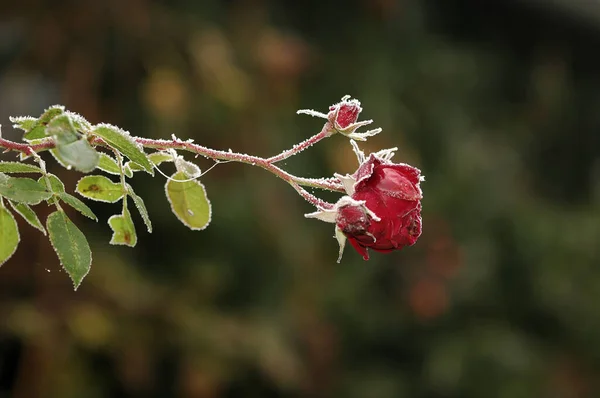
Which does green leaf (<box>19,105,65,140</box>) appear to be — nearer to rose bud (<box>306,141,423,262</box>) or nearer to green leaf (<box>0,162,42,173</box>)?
green leaf (<box>0,162,42,173</box>)

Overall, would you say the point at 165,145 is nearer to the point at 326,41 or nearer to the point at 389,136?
the point at 389,136

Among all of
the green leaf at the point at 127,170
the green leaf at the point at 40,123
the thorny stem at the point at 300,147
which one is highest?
the thorny stem at the point at 300,147

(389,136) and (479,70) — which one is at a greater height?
(479,70)

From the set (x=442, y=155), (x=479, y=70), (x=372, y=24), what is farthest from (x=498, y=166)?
(x=372, y=24)

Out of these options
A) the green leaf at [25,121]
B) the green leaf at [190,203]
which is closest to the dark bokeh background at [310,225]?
the green leaf at [190,203]

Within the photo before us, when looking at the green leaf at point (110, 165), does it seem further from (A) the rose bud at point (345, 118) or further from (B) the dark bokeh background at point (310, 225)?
(B) the dark bokeh background at point (310, 225)

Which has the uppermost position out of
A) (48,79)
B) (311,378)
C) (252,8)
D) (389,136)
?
(252,8)

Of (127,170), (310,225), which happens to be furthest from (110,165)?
(310,225)
